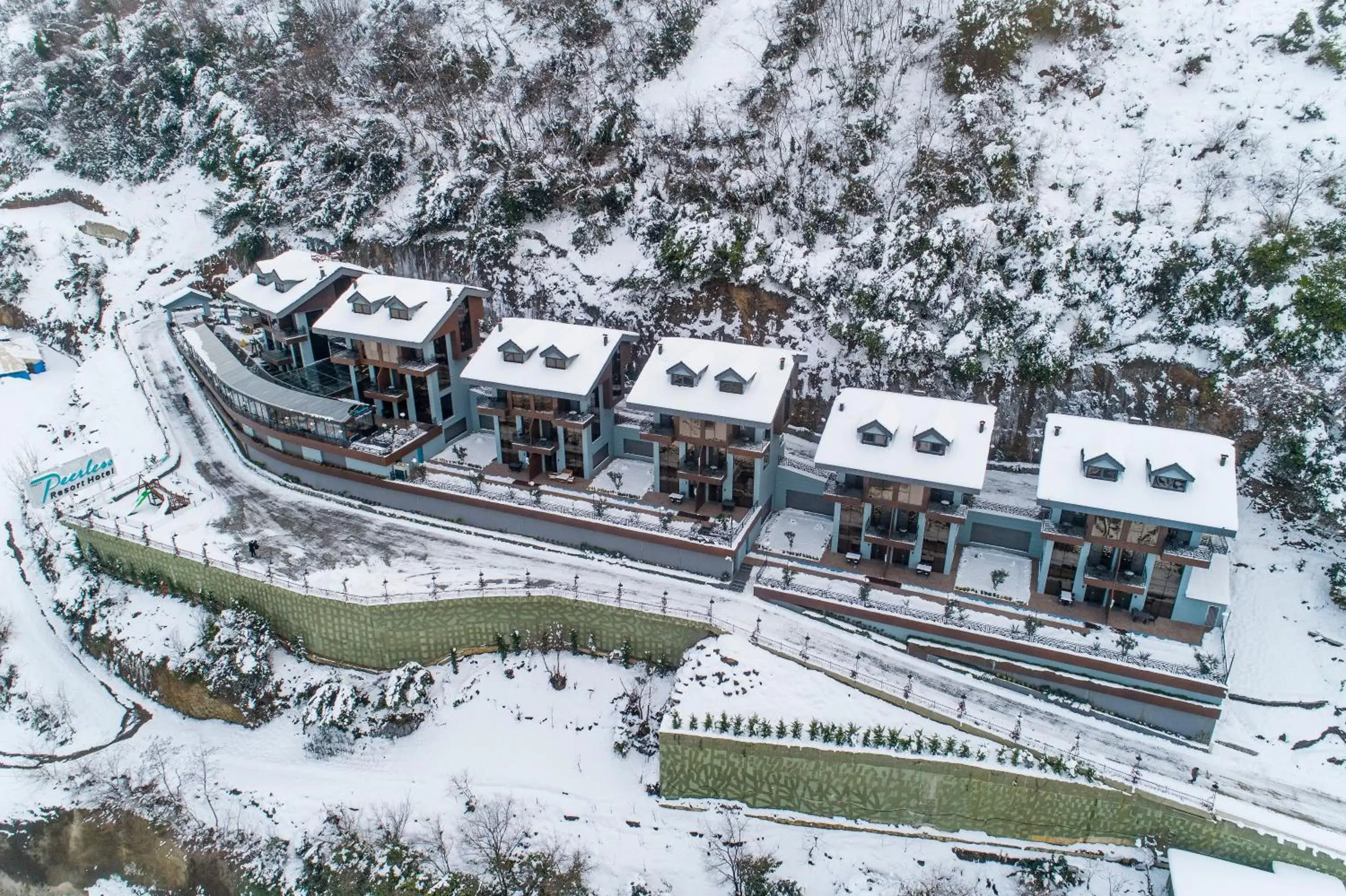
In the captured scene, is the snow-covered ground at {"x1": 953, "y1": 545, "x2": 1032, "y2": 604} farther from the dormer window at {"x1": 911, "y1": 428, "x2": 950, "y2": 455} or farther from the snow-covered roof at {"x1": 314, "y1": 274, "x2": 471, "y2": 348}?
the snow-covered roof at {"x1": 314, "y1": 274, "x2": 471, "y2": 348}

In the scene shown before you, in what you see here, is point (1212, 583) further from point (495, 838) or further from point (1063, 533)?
point (495, 838)

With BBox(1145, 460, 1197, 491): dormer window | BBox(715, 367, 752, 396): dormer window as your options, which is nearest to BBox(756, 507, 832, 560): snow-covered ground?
BBox(715, 367, 752, 396): dormer window

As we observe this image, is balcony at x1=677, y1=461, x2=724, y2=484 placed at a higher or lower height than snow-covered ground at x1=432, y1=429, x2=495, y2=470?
higher

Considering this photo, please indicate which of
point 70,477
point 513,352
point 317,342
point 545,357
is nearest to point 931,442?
point 545,357

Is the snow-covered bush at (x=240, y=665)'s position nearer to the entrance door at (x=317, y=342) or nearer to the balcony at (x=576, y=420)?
the balcony at (x=576, y=420)

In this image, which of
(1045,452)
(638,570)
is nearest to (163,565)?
(638,570)

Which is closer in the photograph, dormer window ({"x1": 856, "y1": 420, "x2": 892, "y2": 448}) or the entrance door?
dormer window ({"x1": 856, "y1": 420, "x2": 892, "y2": 448})
